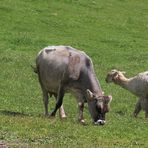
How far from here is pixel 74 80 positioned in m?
17.4

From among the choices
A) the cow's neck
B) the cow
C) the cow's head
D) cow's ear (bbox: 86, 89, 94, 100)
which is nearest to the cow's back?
the cow

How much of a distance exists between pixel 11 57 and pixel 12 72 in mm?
3550

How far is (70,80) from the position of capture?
17.5m

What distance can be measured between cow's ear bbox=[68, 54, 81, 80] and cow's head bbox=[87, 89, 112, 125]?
3.04 feet

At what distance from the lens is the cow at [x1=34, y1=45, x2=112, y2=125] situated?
16.5 meters

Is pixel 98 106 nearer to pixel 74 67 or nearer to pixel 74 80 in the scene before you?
pixel 74 80

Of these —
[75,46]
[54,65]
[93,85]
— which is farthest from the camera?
[75,46]

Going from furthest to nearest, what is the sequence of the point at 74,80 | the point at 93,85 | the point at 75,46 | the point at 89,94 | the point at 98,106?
Result: 1. the point at 75,46
2. the point at 74,80
3. the point at 93,85
4. the point at 89,94
5. the point at 98,106

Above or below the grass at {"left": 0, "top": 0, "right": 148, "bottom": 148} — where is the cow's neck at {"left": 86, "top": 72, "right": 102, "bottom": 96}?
above

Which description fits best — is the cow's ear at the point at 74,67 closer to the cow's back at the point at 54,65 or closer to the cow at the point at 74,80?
the cow at the point at 74,80

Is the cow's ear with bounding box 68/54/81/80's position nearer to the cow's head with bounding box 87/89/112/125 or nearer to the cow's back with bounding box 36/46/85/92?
the cow's back with bounding box 36/46/85/92

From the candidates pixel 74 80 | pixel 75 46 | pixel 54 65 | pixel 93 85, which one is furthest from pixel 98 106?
pixel 75 46

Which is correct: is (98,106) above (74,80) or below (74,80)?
below

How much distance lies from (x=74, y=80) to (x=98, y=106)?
1408 mm
